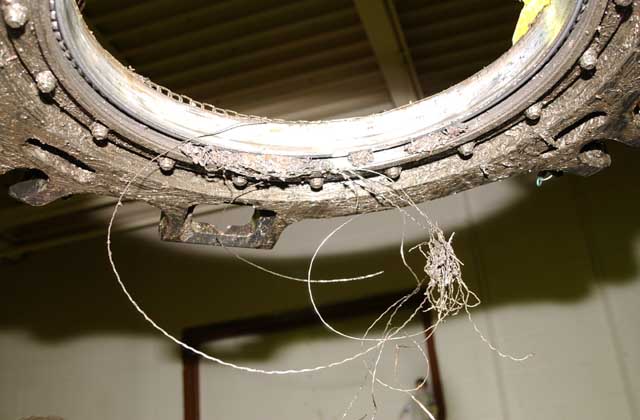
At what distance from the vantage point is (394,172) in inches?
90.7

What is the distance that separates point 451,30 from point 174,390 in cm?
265

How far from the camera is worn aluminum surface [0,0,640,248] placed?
1.86m

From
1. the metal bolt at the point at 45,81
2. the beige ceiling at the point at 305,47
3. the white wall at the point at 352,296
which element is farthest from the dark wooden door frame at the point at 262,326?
the metal bolt at the point at 45,81

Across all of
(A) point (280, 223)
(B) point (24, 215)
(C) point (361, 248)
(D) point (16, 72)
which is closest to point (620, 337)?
(C) point (361, 248)

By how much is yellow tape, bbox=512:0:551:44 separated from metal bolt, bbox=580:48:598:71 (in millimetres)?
205

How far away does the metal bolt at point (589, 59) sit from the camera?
1.96 meters

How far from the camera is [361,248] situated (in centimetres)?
433

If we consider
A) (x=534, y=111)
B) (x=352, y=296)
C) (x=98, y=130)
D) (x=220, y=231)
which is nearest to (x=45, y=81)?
(x=98, y=130)

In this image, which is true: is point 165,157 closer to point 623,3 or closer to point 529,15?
point 529,15

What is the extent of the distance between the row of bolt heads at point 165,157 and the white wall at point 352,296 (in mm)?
1866

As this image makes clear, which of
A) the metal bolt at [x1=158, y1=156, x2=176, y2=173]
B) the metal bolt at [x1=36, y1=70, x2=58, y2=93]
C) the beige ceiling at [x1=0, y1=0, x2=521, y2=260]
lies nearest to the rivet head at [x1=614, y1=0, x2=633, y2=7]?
the metal bolt at [x1=158, y1=156, x2=176, y2=173]

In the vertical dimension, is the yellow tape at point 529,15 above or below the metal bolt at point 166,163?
above

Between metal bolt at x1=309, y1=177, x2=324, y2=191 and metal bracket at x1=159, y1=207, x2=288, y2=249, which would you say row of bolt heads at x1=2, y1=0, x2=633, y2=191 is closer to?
metal bolt at x1=309, y1=177, x2=324, y2=191

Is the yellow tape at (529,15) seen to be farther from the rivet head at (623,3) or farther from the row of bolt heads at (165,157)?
the rivet head at (623,3)
